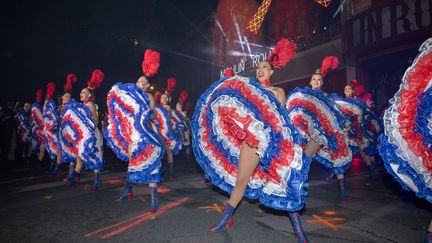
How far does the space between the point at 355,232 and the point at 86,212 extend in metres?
3.32

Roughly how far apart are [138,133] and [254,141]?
1.76 meters

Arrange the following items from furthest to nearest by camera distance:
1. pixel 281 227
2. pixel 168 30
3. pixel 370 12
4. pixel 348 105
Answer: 1. pixel 168 30
2. pixel 370 12
3. pixel 348 105
4. pixel 281 227

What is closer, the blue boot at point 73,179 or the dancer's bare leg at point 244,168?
the dancer's bare leg at point 244,168

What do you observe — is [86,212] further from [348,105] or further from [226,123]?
[348,105]

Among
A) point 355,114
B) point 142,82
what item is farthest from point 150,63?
point 355,114

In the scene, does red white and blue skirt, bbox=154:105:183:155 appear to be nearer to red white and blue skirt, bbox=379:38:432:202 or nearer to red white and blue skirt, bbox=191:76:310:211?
red white and blue skirt, bbox=191:76:310:211

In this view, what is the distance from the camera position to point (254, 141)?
2953mm

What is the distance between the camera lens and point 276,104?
2932mm

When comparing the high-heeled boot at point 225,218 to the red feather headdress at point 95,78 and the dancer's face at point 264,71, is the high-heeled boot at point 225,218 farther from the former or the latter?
the red feather headdress at point 95,78

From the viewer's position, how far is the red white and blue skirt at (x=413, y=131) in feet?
8.49

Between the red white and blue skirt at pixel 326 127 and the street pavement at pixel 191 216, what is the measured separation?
65 centimetres

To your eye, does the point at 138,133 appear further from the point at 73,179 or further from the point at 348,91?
the point at 348,91

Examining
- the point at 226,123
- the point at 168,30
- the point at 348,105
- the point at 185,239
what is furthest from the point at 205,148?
the point at 168,30

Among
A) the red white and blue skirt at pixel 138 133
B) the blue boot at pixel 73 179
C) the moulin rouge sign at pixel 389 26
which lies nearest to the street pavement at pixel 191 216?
the blue boot at pixel 73 179
